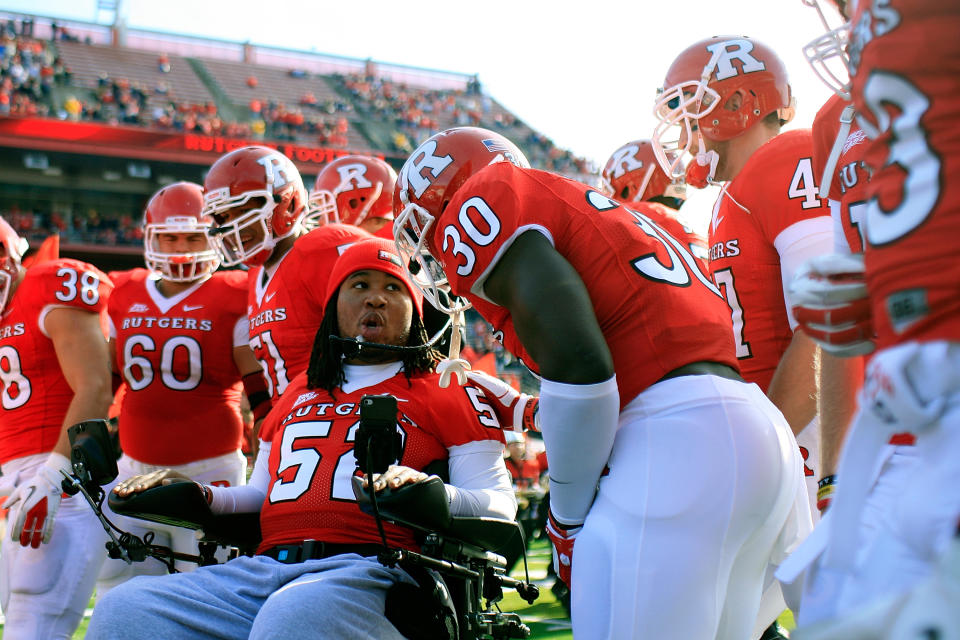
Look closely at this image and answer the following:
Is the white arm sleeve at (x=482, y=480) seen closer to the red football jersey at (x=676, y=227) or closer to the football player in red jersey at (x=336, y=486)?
the football player in red jersey at (x=336, y=486)

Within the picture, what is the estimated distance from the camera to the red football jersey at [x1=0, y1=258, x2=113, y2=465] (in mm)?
4074

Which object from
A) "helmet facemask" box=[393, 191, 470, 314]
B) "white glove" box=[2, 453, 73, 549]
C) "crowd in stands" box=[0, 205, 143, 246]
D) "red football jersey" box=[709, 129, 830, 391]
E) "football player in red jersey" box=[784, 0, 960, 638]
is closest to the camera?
"football player in red jersey" box=[784, 0, 960, 638]

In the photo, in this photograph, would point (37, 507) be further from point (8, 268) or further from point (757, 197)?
point (757, 197)

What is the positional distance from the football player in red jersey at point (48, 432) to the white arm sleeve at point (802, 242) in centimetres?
277

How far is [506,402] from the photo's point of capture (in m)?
2.92

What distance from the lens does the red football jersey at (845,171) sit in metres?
1.83

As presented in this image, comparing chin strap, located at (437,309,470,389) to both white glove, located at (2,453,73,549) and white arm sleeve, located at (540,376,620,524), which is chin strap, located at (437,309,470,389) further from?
white glove, located at (2,453,73,549)

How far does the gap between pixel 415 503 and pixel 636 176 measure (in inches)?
127

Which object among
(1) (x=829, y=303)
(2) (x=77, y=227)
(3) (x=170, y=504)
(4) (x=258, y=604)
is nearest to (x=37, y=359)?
(3) (x=170, y=504)

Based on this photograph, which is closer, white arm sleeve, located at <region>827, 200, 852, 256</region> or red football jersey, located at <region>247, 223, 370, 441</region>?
white arm sleeve, located at <region>827, 200, 852, 256</region>

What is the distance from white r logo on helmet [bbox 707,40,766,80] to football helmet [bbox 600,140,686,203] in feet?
5.42

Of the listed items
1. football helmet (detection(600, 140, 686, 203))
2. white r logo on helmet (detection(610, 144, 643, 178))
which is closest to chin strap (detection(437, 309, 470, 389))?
football helmet (detection(600, 140, 686, 203))

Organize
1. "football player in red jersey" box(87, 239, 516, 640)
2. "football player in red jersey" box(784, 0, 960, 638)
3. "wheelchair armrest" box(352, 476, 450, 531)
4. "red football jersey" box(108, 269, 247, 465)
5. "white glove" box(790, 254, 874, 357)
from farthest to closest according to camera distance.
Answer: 1. "red football jersey" box(108, 269, 247, 465)
2. "football player in red jersey" box(87, 239, 516, 640)
3. "wheelchair armrest" box(352, 476, 450, 531)
4. "white glove" box(790, 254, 874, 357)
5. "football player in red jersey" box(784, 0, 960, 638)

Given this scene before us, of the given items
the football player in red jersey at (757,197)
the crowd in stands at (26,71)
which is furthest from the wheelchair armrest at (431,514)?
the crowd in stands at (26,71)
